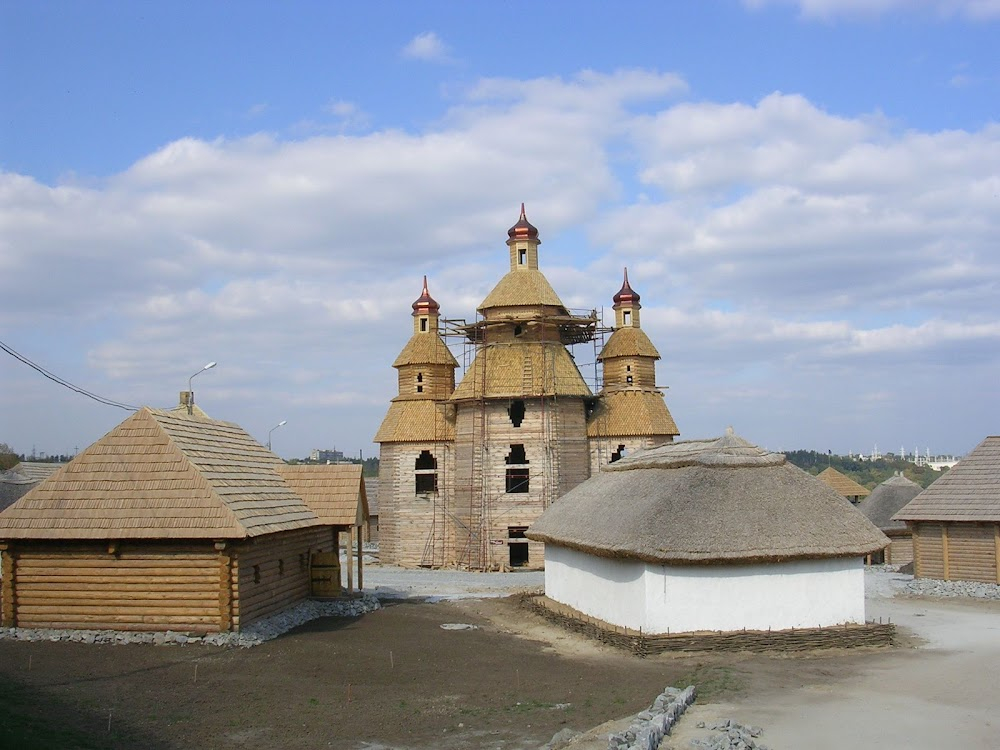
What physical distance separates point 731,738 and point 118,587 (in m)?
14.1

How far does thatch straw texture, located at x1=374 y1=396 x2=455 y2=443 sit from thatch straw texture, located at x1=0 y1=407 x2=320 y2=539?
23.2 m

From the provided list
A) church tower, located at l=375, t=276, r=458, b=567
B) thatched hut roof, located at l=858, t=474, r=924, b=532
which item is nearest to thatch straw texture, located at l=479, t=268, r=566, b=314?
church tower, located at l=375, t=276, r=458, b=567

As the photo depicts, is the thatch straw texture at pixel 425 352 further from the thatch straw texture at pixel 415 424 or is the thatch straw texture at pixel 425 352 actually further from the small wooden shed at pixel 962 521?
the small wooden shed at pixel 962 521

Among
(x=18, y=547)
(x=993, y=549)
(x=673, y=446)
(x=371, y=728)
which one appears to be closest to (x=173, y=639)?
(x=18, y=547)

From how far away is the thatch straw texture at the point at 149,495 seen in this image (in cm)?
2052

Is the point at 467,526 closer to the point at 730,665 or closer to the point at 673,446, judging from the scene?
the point at 673,446

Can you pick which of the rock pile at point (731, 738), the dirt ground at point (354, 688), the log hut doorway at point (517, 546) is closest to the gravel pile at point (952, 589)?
the dirt ground at point (354, 688)

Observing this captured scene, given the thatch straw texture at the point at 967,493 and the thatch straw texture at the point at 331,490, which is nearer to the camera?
the thatch straw texture at the point at 331,490

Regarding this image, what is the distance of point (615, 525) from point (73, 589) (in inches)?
474

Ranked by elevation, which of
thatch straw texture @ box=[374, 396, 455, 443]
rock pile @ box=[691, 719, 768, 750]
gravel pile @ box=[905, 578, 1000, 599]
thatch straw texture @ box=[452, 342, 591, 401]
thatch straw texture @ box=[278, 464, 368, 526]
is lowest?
gravel pile @ box=[905, 578, 1000, 599]

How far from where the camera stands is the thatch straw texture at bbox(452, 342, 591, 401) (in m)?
43.5

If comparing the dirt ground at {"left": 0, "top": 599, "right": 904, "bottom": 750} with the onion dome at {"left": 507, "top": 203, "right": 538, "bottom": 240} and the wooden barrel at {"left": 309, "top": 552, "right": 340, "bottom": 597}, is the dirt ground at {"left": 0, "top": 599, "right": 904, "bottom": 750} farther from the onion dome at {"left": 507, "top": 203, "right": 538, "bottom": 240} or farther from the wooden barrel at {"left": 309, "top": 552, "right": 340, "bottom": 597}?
the onion dome at {"left": 507, "top": 203, "right": 538, "bottom": 240}

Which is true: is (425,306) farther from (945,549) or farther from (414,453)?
(945,549)

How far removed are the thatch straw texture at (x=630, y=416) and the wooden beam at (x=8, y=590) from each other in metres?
28.3
